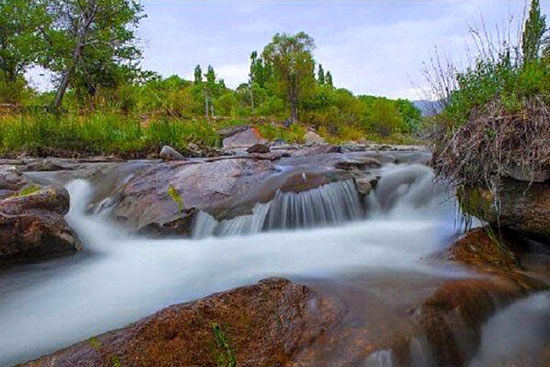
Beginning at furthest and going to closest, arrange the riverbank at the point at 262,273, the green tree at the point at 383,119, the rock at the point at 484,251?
1. the green tree at the point at 383,119
2. the rock at the point at 484,251
3. the riverbank at the point at 262,273

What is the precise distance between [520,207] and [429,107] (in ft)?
5.71

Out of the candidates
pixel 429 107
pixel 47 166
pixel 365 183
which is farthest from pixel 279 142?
pixel 429 107

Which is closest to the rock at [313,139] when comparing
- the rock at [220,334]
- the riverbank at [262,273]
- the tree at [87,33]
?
the tree at [87,33]

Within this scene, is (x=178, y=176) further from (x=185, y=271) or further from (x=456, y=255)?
(x=456, y=255)

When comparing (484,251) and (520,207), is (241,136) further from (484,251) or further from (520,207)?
(520,207)

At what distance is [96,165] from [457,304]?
6.47 meters

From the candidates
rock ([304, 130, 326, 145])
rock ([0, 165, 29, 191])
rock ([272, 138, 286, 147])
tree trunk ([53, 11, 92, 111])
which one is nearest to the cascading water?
rock ([0, 165, 29, 191])

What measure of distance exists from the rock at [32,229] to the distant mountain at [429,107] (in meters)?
3.80

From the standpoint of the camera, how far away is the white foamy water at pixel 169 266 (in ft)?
9.25

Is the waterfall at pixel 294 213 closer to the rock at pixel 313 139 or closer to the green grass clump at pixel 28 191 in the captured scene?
the green grass clump at pixel 28 191

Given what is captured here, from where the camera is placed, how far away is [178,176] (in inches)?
230

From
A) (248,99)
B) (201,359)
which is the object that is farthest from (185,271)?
(248,99)

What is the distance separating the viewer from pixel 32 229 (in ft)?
12.8

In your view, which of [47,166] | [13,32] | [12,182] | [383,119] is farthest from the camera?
[383,119]
